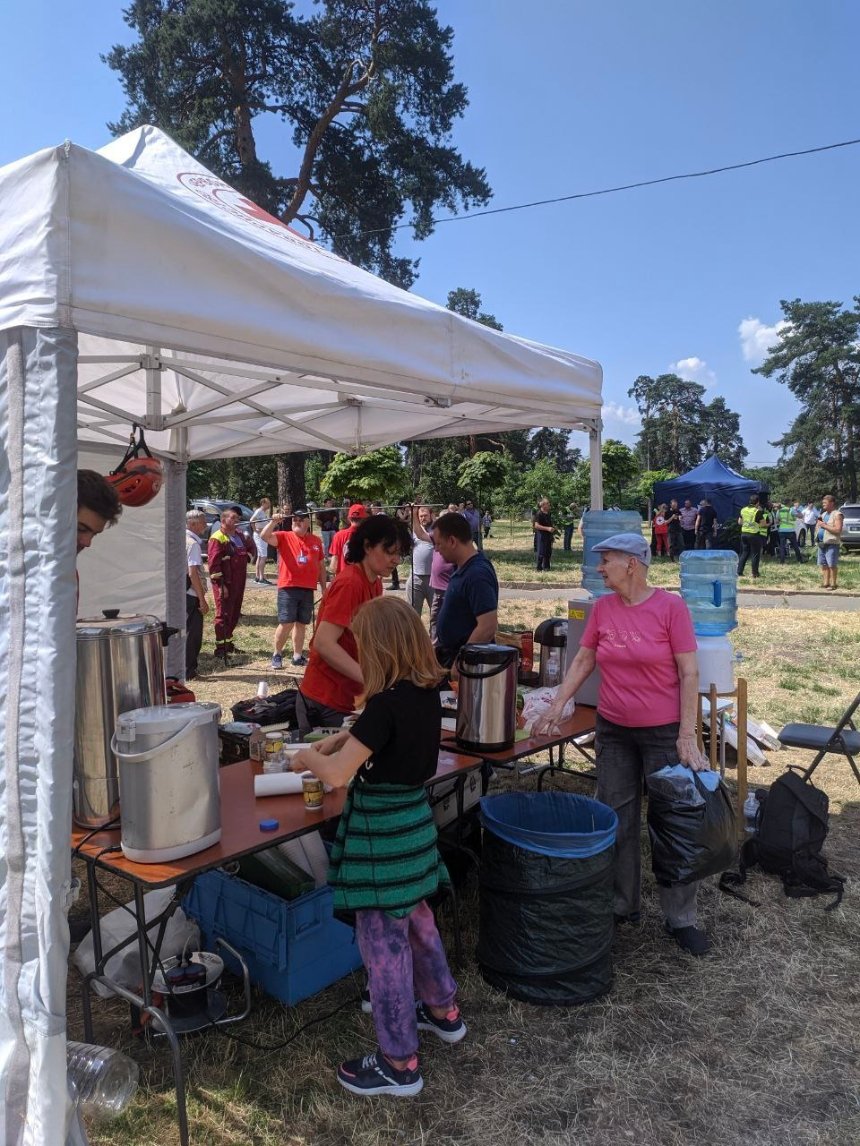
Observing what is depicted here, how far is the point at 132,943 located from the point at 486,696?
5.20ft

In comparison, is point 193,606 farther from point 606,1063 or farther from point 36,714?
point 606,1063

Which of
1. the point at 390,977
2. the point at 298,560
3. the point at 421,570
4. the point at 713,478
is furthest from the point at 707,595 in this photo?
the point at 713,478

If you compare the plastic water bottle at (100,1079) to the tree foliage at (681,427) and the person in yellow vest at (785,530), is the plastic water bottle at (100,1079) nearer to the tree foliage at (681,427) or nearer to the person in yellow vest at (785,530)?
the person in yellow vest at (785,530)

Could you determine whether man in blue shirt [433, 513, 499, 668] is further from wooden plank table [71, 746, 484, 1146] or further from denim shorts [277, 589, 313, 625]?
denim shorts [277, 589, 313, 625]

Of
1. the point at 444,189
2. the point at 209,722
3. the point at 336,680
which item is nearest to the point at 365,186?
the point at 444,189

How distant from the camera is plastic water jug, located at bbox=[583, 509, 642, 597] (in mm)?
4566

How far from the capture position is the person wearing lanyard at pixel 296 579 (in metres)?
8.36

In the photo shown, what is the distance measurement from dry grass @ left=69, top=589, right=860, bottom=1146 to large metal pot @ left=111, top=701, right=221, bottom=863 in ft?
2.89

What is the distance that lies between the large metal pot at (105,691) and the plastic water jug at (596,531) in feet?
9.03

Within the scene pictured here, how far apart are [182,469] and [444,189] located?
597 inches

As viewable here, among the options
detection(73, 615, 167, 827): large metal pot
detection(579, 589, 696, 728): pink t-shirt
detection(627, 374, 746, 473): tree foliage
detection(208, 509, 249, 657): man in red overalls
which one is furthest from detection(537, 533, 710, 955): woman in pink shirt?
detection(627, 374, 746, 473): tree foliage

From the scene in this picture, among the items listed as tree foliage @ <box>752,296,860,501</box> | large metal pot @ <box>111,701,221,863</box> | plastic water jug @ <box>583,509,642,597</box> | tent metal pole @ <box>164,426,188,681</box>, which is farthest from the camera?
tree foliage @ <box>752,296,860,501</box>

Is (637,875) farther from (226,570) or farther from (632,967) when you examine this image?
(226,570)

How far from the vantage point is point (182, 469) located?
6.23 meters
